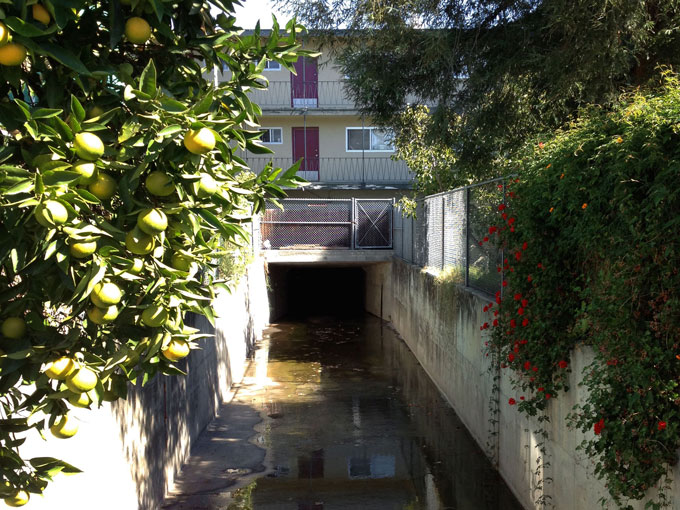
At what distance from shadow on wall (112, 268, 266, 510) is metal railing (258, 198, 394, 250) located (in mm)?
8452

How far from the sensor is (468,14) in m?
9.04

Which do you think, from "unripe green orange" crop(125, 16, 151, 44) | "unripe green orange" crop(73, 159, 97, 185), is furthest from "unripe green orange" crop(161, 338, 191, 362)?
"unripe green orange" crop(125, 16, 151, 44)

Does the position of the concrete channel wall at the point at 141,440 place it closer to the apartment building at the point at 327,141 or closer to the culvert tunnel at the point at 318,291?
the culvert tunnel at the point at 318,291

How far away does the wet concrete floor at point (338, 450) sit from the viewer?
707 cm

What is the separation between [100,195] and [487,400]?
718cm

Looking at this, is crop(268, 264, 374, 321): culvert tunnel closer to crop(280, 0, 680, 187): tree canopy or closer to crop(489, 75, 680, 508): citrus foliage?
crop(280, 0, 680, 187): tree canopy

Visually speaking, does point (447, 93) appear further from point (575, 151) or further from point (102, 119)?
point (102, 119)

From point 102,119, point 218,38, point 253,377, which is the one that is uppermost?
point 218,38

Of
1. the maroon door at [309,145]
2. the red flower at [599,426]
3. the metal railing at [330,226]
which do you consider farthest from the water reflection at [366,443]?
the maroon door at [309,145]

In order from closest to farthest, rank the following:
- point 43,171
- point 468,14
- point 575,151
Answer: point 43,171, point 575,151, point 468,14

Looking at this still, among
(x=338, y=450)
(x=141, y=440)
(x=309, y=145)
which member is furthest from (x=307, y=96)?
(x=141, y=440)

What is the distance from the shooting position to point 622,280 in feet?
13.2

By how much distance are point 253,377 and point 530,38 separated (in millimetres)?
8352

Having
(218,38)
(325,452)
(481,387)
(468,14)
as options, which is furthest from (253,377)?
(218,38)
